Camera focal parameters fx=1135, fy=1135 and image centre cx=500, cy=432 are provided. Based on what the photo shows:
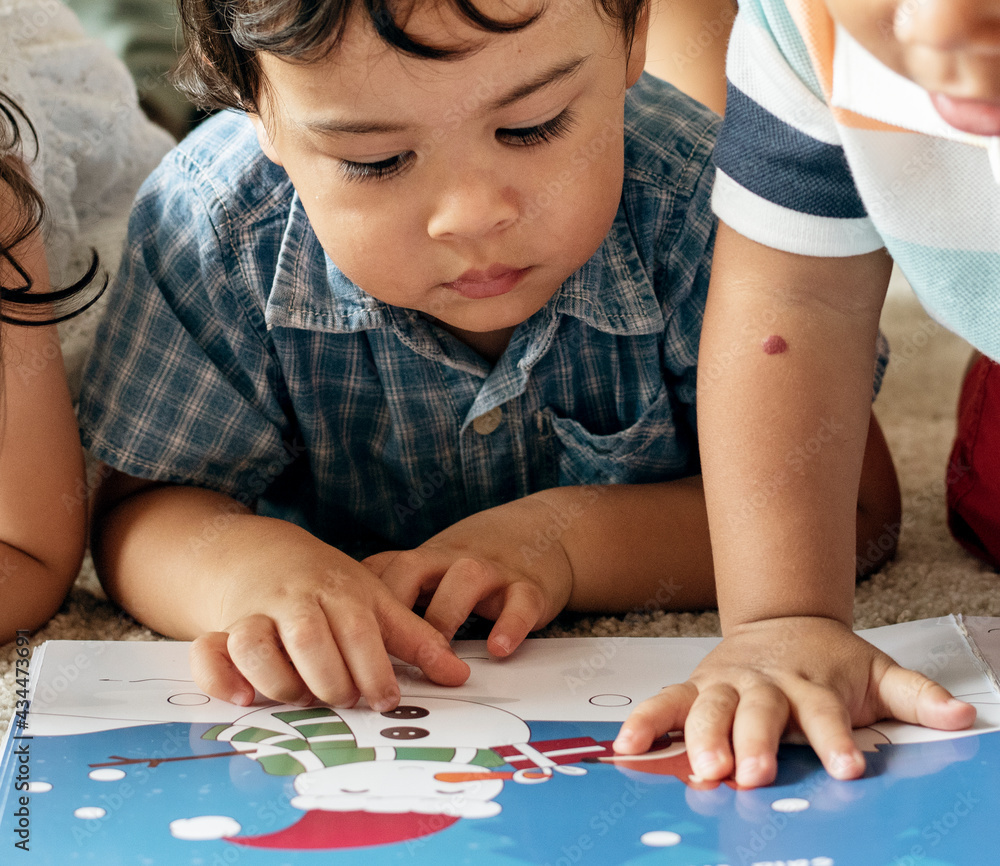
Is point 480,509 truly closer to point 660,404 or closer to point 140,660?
point 660,404

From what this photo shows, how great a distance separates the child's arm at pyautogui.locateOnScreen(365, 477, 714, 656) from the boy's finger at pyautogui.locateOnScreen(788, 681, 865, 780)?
163mm

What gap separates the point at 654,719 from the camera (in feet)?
1.54

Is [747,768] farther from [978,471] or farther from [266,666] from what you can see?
[978,471]

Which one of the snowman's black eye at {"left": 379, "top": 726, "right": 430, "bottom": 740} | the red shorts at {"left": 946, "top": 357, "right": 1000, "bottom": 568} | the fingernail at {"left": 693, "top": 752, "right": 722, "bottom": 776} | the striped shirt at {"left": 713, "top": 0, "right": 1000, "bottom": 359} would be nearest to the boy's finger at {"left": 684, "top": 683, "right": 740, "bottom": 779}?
the fingernail at {"left": 693, "top": 752, "right": 722, "bottom": 776}

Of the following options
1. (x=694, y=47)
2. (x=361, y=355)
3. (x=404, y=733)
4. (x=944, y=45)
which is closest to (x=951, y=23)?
(x=944, y=45)

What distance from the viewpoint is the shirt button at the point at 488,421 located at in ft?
2.44

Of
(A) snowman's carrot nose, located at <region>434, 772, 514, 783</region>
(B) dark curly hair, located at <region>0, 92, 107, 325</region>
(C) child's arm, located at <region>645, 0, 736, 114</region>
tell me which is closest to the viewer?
(A) snowman's carrot nose, located at <region>434, 772, 514, 783</region>

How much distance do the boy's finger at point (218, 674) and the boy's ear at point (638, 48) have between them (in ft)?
1.22

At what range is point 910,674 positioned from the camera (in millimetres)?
481

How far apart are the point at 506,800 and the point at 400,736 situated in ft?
0.25

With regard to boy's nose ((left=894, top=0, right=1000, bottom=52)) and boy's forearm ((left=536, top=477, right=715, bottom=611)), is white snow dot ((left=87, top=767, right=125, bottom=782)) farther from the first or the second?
boy's nose ((left=894, top=0, right=1000, bottom=52))

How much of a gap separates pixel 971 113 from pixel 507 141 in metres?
0.24

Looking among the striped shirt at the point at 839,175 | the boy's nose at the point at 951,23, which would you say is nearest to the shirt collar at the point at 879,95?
the striped shirt at the point at 839,175

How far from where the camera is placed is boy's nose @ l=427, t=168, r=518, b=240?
0.55 m
